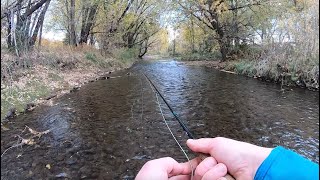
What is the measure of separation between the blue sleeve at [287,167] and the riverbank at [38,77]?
23.7ft

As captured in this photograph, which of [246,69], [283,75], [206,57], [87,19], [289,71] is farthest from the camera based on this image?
[206,57]

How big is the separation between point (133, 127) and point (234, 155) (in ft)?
18.4

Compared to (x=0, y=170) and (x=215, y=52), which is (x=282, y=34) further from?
(x=215, y=52)

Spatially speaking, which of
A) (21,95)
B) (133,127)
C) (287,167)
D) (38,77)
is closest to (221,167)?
(287,167)

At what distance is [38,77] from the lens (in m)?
11.0

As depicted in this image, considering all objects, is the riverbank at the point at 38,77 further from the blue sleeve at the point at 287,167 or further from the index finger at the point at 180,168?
the blue sleeve at the point at 287,167

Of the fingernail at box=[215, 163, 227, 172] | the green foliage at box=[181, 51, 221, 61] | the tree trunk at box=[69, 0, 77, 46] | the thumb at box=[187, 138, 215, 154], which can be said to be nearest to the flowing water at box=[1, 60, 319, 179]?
the thumb at box=[187, 138, 215, 154]

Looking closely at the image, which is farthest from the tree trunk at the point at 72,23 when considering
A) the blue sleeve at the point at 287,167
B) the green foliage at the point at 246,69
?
the blue sleeve at the point at 287,167

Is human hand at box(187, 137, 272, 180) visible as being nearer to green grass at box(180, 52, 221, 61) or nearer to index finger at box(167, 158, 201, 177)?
index finger at box(167, 158, 201, 177)

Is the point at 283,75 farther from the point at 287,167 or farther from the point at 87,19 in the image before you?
the point at 87,19

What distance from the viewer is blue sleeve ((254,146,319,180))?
102 centimetres

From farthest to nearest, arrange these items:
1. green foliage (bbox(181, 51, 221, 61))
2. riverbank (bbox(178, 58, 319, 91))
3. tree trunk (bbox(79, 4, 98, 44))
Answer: green foliage (bbox(181, 51, 221, 61)) → tree trunk (bbox(79, 4, 98, 44)) → riverbank (bbox(178, 58, 319, 91))

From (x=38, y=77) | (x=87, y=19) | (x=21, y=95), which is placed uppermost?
(x=87, y=19)

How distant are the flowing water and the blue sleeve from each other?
371 cm
